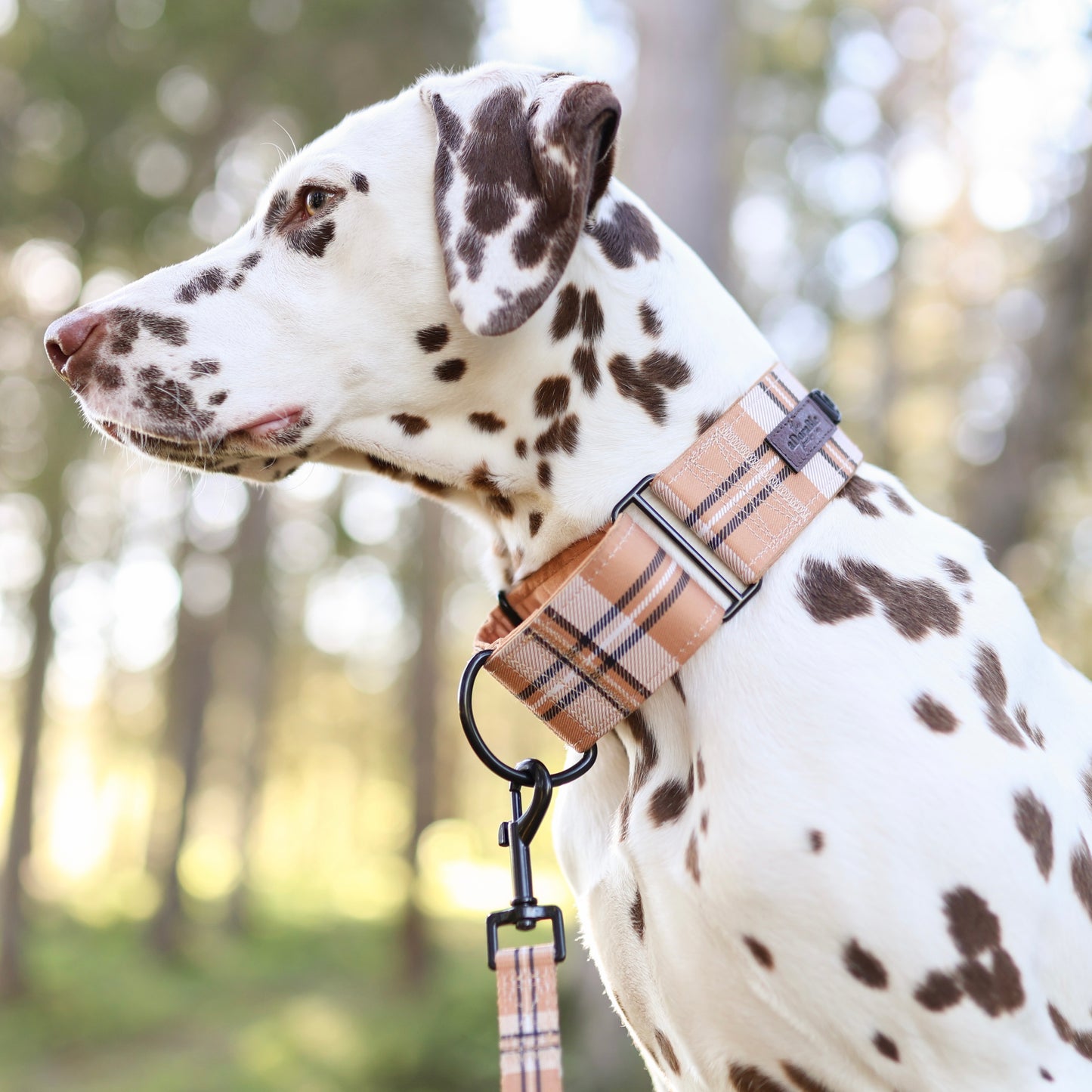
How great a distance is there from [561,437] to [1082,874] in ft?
4.16

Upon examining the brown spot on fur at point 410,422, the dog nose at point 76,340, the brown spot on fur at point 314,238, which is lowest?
the dog nose at point 76,340

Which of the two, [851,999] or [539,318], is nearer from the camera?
[851,999]

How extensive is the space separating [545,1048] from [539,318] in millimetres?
1373

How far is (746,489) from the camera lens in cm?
204

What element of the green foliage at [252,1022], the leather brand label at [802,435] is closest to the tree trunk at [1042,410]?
the green foliage at [252,1022]

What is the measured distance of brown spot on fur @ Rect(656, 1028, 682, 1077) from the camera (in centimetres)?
211

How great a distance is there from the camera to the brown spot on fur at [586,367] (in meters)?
2.16

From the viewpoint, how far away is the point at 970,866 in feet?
5.98

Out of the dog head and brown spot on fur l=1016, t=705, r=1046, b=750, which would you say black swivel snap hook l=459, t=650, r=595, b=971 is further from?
brown spot on fur l=1016, t=705, r=1046, b=750

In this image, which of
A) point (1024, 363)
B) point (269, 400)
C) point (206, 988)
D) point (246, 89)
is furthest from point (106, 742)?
point (269, 400)

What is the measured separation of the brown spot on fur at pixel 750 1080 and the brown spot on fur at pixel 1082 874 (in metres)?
0.64

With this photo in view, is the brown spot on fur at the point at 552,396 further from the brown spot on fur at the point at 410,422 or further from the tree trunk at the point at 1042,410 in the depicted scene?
the tree trunk at the point at 1042,410

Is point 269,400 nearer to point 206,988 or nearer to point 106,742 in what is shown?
point 206,988

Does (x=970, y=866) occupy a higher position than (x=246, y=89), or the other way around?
(x=970, y=866)
